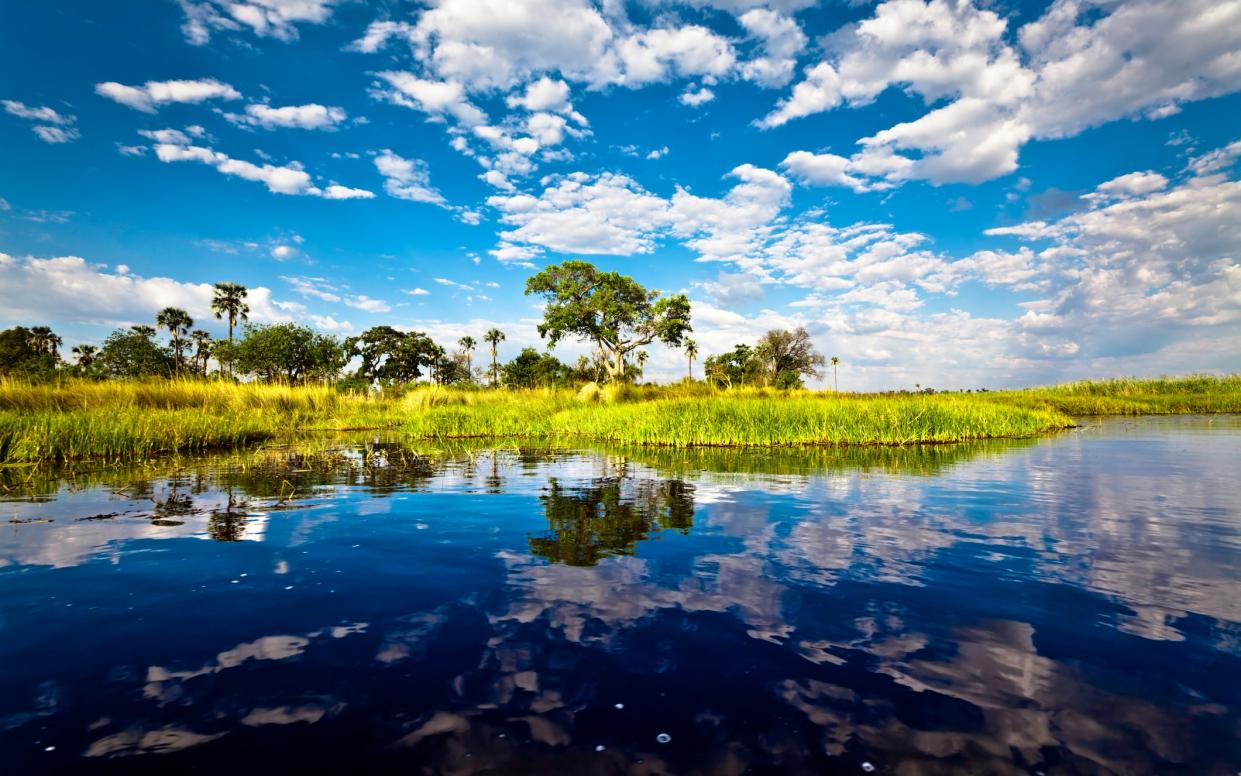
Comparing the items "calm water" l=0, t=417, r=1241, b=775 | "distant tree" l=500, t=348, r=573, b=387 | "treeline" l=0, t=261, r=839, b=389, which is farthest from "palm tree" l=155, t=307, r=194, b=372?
"calm water" l=0, t=417, r=1241, b=775

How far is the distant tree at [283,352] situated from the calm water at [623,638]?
5475cm

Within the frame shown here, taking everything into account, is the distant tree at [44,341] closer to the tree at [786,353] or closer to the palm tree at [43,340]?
the palm tree at [43,340]

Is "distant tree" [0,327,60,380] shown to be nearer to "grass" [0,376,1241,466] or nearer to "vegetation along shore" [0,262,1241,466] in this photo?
"vegetation along shore" [0,262,1241,466]

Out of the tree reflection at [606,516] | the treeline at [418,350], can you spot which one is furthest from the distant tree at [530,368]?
the tree reflection at [606,516]

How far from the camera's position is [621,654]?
3174 millimetres

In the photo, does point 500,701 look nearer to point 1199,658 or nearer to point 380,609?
point 380,609

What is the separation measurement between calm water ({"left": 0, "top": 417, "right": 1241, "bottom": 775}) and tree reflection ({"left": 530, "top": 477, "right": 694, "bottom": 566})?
0.07 metres

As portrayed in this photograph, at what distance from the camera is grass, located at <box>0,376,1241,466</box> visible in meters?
13.4

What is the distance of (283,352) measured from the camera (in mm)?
56219

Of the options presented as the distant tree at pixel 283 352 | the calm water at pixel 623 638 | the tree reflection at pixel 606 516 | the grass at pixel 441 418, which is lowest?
the calm water at pixel 623 638

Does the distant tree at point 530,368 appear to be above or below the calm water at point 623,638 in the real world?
above

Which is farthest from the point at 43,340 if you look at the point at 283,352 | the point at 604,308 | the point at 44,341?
the point at 604,308

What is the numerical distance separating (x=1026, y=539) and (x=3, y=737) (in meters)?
7.51

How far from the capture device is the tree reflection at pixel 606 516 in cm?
539
